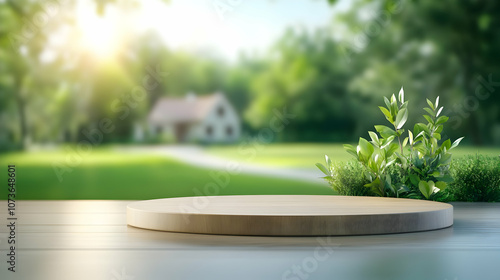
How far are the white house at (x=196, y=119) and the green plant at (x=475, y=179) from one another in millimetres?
2440

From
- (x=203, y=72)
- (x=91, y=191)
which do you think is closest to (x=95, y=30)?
(x=203, y=72)

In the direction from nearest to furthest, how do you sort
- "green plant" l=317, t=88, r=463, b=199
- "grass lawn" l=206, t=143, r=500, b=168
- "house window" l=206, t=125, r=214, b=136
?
"green plant" l=317, t=88, r=463, b=199 → "grass lawn" l=206, t=143, r=500, b=168 → "house window" l=206, t=125, r=214, b=136

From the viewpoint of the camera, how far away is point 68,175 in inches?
270

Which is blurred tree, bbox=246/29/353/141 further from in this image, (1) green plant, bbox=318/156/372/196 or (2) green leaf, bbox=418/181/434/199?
(2) green leaf, bbox=418/181/434/199

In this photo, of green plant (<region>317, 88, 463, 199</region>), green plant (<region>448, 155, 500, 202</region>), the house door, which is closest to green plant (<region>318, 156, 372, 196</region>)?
green plant (<region>317, 88, 463, 199</region>)

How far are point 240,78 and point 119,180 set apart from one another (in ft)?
6.05

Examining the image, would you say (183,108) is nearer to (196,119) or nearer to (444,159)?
(196,119)

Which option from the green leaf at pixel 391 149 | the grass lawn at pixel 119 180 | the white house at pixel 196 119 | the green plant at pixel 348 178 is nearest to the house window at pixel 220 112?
the white house at pixel 196 119

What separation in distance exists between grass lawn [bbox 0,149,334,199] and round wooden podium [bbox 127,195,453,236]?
2.99 m

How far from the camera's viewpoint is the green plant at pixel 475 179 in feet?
19.0

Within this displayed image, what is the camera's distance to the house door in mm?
6887

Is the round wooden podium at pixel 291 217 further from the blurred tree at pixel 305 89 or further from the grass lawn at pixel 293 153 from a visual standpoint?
the blurred tree at pixel 305 89

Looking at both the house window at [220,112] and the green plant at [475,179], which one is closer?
the green plant at [475,179]

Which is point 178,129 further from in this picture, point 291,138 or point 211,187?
point 291,138
